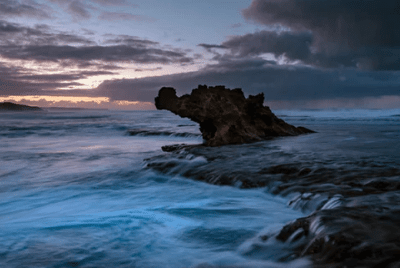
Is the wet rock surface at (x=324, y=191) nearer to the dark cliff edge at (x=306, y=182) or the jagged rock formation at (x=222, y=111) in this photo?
the dark cliff edge at (x=306, y=182)

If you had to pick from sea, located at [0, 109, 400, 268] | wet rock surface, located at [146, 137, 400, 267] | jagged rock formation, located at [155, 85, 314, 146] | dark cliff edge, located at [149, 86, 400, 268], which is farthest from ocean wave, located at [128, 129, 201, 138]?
sea, located at [0, 109, 400, 268]

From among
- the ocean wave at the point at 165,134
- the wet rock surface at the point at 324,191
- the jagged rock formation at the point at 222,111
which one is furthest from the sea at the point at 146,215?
the ocean wave at the point at 165,134

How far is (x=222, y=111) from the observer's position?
1028cm

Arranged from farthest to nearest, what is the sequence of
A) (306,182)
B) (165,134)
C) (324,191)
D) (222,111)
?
(165,134) < (222,111) < (306,182) < (324,191)

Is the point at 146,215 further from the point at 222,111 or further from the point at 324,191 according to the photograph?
the point at 222,111

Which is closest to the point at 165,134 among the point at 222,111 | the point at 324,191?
the point at 222,111

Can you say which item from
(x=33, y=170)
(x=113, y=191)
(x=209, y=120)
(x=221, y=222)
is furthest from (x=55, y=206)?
(x=209, y=120)

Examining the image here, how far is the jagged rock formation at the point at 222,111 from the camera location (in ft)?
33.6

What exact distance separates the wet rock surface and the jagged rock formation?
174 cm

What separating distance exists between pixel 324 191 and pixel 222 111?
6371 mm

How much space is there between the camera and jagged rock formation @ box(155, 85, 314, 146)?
10.2 m

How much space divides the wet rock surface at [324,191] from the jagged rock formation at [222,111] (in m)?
1.74

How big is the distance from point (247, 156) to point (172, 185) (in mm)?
2210

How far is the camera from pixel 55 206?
16.9 ft
